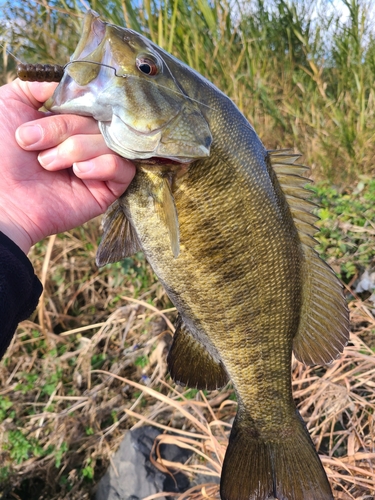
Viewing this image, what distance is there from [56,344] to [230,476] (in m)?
1.99

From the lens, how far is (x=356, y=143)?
379 cm

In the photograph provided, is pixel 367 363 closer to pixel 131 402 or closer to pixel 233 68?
pixel 131 402

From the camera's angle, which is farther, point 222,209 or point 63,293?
point 63,293

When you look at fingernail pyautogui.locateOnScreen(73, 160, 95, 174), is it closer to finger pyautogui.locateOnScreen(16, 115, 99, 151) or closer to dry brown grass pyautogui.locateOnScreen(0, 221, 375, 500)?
finger pyautogui.locateOnScreen(16, 115, 99, 151)

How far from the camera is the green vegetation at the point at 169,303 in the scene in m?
2.37

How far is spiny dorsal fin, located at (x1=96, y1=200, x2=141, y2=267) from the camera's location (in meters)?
1.43

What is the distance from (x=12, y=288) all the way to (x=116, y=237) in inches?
14.8

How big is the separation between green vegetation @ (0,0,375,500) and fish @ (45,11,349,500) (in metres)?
0.56

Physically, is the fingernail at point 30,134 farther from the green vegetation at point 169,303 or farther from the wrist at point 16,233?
the green vegetation at point 169,303

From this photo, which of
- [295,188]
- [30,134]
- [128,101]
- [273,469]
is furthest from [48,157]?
[273,469]

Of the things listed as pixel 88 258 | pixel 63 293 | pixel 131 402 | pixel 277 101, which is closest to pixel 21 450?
pixel 131 402

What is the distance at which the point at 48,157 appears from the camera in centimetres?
127

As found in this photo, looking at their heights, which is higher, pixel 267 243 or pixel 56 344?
pixel 267 243

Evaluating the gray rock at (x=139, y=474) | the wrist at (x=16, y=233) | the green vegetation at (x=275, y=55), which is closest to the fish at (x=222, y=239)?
the wrist at (x=16, y=233)
